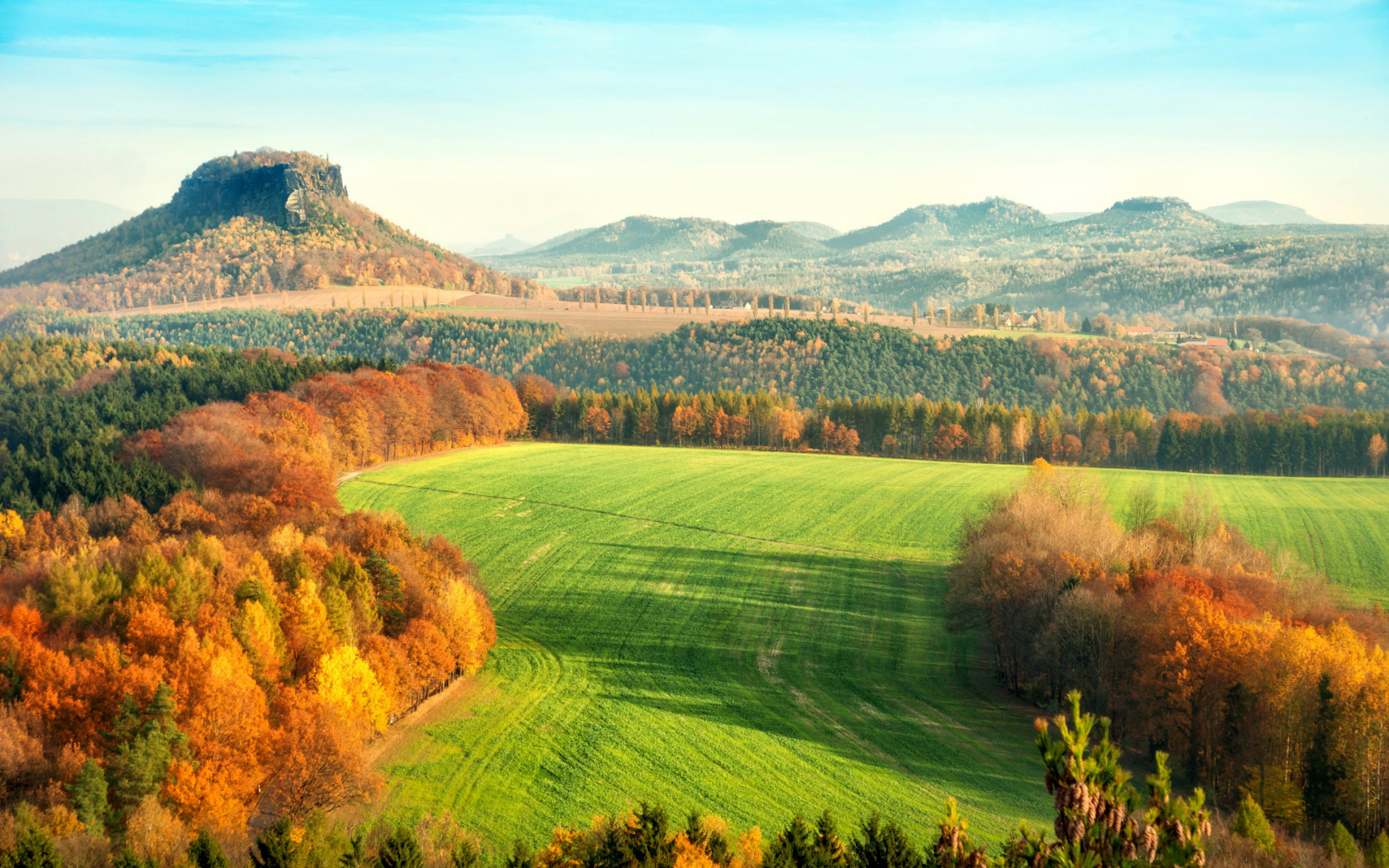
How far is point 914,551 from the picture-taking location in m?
69.9

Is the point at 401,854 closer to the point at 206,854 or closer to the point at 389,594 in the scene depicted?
the point at 206,854

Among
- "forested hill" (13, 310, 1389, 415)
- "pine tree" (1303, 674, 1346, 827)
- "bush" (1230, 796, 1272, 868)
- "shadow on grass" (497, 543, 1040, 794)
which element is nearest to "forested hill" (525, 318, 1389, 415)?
"forested hill" (13, 310, 1389, 415)

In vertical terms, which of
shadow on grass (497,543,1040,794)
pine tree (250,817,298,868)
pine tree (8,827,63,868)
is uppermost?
pine tree (8,827,63,868)

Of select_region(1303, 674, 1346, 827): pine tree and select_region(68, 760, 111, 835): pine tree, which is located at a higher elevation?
select_region(68, 760, 111, 835): pine tree

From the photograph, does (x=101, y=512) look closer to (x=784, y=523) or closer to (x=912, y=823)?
(x=784, y=523)

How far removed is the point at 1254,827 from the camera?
26.4m

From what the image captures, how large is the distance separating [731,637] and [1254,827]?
31.5 m

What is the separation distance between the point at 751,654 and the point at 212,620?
26547mm

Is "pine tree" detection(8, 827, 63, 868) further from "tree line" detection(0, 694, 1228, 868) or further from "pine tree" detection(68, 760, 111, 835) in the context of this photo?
"pine tree" detection(68, 760, 111, 835)

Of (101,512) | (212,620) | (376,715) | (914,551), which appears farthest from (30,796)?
(914,551)

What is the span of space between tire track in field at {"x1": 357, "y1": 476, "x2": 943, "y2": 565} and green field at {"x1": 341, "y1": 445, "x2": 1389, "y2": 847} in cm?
21

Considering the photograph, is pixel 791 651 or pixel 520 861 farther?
pixel 791 651

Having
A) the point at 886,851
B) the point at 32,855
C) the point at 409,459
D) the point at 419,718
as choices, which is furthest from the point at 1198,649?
the point at 409,459

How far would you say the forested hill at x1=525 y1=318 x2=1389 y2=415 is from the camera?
149 metres
